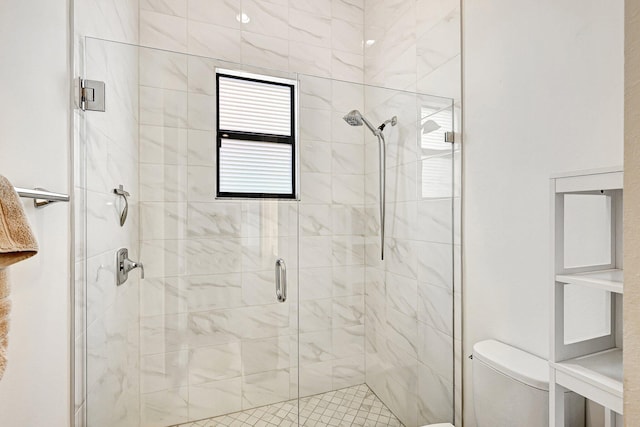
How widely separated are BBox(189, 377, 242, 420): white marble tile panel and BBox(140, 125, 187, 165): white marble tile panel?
0.99 meters

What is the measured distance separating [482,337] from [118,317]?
157cm

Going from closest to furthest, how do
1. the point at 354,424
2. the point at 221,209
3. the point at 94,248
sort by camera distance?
the point at 94,248, the point at 221,209, the point at 354,424

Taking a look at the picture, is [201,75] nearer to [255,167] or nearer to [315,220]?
[255,167]

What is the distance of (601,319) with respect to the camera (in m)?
1.09

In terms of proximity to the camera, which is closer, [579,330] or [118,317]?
[579,330]

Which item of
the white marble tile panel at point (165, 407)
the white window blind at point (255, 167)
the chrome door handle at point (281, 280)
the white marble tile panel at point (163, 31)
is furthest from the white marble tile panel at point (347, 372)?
the white marble tile panel at point (163, 31)

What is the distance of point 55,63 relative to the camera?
3.53ft

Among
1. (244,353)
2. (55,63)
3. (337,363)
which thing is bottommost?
(337,363)

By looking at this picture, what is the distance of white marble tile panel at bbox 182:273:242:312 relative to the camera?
1498 millimetres

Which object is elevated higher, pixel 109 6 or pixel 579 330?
pixel 109 6

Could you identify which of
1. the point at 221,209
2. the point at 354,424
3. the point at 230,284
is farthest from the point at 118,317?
the point at 354,424

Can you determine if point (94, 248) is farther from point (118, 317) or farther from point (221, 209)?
point (221, 209)

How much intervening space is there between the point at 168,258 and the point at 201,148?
1.58 feet

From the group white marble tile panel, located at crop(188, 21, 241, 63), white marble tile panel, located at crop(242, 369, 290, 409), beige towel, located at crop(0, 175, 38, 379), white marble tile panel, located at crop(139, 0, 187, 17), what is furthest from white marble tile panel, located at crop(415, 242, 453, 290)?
white marble tile panel, located at crop(139, 0, 187, 17)
